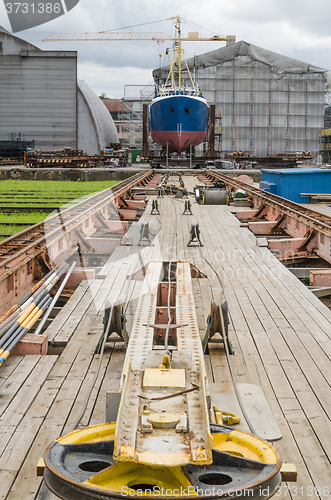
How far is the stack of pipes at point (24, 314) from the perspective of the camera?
4.12 metres

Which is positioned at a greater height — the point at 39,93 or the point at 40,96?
the point at 39,93

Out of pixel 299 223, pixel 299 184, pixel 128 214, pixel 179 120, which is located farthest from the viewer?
pixel 179 120

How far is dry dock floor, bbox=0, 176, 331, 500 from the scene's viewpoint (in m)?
2.77

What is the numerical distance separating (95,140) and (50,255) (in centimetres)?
3501

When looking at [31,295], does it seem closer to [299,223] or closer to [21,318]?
[21,318]

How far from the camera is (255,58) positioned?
47.8m

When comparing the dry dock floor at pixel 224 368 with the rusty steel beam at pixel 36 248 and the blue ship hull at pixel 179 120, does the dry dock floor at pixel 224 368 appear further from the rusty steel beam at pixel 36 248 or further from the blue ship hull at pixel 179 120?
the blue ship hull at pixel 179 120

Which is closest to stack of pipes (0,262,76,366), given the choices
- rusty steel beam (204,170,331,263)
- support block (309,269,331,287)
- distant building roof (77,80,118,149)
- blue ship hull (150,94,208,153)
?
support block (309,269,331,287)

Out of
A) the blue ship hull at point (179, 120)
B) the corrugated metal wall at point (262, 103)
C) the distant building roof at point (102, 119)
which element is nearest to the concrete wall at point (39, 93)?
the distant building roof at point (102, 119)

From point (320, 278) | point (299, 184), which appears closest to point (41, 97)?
point (299, 184)

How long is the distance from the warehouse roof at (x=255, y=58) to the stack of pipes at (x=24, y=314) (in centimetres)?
4574

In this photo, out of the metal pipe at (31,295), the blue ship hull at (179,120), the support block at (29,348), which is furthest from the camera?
the blue ship hull at (179,120)

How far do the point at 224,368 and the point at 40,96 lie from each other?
38.0 meters

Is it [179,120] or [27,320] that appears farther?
[179,120]
